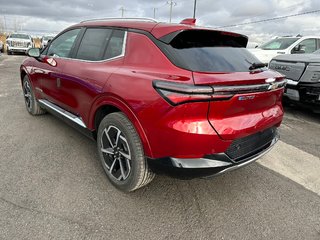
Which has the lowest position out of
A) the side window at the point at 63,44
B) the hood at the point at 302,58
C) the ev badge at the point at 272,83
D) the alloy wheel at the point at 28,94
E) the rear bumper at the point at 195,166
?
the alloy wheel at the point at 28,94

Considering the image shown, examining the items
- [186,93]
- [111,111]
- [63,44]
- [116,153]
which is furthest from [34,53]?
[186,93]

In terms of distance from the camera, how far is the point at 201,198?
2.66 meters

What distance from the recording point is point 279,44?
973 centimetres

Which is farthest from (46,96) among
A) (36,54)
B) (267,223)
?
(267,223)

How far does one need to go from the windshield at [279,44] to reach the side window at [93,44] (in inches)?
320

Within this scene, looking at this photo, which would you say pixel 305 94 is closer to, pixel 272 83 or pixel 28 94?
pixel 272 83

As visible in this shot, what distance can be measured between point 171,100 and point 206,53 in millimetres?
663

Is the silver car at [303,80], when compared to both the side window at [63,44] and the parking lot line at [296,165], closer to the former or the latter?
the parking lot line at [296,165]

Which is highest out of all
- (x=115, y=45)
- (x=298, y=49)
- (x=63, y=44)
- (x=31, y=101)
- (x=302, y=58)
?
(x=115, y=45)

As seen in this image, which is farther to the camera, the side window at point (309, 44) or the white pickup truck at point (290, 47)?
the side window at point (309, 44)

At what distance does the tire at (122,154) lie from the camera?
2.39m

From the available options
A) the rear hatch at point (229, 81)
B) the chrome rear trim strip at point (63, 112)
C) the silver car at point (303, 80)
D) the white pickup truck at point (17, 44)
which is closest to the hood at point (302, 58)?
the silver car at point (303, 80)

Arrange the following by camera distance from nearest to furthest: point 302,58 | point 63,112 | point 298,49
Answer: point 63,112, point 302,58, point 298,49

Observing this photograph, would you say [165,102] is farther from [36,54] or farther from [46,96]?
[36,54]
